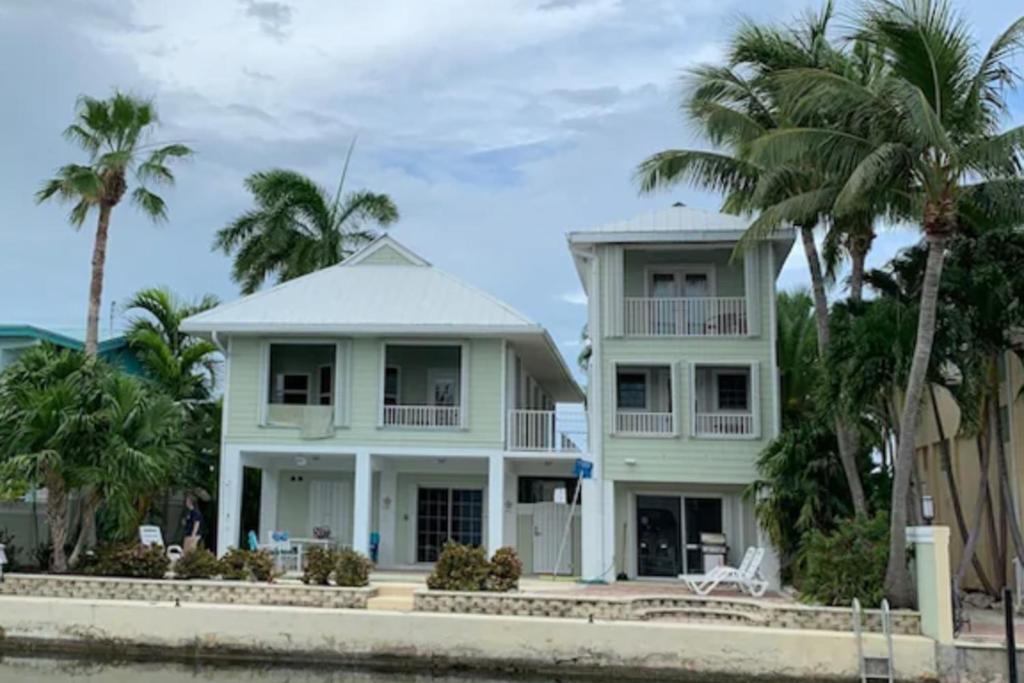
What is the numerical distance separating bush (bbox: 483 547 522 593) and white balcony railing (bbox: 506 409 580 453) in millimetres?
5901

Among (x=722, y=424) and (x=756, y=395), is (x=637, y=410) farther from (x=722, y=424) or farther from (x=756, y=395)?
(x=756, y=395)

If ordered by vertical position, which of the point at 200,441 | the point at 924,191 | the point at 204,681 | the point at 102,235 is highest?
the point at 102,235

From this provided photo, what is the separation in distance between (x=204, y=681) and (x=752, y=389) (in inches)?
493

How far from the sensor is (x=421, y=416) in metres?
22.5

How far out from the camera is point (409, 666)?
48.5 ft

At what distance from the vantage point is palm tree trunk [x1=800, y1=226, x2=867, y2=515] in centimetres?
1761

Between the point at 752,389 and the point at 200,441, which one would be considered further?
the point at 200,441

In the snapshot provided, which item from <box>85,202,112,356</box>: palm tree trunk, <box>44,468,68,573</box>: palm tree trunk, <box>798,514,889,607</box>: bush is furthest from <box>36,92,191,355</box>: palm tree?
<box>798,514,889,607</box>: bush

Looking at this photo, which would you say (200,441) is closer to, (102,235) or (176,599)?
(102,235)

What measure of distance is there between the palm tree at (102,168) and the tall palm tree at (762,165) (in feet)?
38.3

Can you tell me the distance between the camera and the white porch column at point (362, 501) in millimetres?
21672

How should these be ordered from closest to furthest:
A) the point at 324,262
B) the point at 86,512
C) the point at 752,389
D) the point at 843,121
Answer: the point at 843,121
the point at 86,512
the point at 752,389
the point at 324,262

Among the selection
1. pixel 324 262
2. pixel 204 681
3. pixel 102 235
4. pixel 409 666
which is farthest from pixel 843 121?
pixel 324 262

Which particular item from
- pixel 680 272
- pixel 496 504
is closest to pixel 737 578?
pixel 496 504
